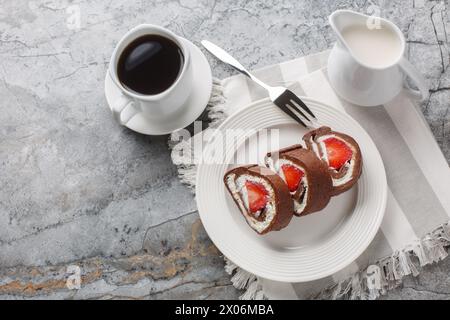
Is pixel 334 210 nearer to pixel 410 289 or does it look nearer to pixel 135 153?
pixel 410 289

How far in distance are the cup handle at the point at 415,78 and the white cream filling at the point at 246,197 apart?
344mm

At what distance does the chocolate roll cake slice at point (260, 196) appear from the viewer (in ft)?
3.25

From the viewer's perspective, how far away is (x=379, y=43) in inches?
39.7

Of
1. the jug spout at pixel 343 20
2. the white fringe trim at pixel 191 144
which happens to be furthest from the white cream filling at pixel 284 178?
the jug spout at pixel 343 20

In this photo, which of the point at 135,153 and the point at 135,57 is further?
the point at 135,153

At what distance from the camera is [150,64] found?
1.01m

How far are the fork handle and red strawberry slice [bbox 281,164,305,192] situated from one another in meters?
0.20

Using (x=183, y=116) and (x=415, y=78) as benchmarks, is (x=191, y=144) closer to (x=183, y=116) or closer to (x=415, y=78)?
(x=183, y=116)

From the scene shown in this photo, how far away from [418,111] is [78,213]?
2.58ft

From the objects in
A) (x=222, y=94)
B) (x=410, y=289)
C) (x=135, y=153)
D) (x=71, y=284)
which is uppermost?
(x=222, y=94)

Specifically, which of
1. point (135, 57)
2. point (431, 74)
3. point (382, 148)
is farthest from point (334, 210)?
point (135, 57)

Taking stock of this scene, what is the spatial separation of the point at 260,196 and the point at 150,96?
0.29 meters

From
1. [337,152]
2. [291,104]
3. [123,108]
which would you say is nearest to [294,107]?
[291,104]

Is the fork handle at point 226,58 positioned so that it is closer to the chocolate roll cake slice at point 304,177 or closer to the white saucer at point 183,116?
the white saucer at point 183,116
